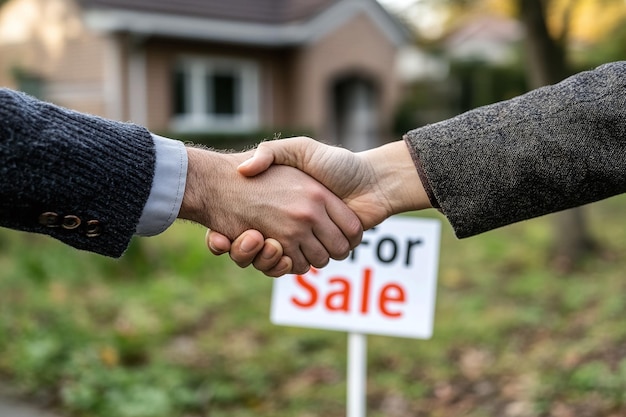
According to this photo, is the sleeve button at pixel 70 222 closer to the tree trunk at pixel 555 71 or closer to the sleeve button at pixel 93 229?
the sleeve button at pixel 93 229

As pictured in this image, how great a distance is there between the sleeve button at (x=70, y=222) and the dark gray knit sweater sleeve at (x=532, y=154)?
39.6 inches

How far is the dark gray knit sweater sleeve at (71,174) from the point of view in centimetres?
210

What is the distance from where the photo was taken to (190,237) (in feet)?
27.3

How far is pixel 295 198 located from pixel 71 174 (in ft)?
2.50

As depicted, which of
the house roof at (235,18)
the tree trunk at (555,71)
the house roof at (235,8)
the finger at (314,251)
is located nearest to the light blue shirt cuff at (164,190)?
the finger at (314,251)

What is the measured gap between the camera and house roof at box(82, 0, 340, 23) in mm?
15766

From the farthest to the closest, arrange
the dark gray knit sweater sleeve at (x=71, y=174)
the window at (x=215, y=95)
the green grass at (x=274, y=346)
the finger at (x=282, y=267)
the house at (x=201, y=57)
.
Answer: the window at (x=215, y=95) → the house at (x=201, y=57) → the green grass at (x=274, y=346) → the finger at (x=282, y=267) → the dark gray knit sweater sleeve at (x=71, y=174)

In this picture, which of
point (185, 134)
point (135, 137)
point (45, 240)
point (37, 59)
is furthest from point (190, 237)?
point (37, 59)

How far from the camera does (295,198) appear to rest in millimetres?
2668

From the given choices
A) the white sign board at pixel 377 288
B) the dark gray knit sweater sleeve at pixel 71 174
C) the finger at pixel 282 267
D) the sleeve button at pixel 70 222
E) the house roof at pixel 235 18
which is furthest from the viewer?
the house roof at pixel 235 18

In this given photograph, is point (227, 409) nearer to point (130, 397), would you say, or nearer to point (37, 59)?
point (130, 397)

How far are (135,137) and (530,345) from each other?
3.14 metres

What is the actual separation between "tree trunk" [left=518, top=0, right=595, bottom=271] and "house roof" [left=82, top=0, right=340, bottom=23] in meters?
10.7

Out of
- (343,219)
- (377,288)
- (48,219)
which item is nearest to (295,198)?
(343,219)
